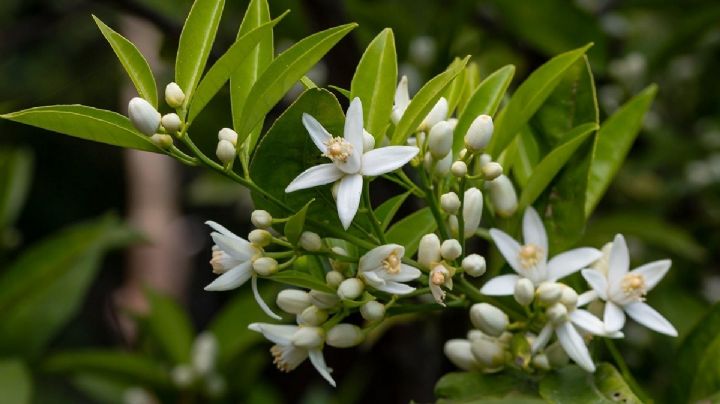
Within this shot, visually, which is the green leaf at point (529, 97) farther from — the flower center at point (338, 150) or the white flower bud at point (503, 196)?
the flower center at point (338, 150)

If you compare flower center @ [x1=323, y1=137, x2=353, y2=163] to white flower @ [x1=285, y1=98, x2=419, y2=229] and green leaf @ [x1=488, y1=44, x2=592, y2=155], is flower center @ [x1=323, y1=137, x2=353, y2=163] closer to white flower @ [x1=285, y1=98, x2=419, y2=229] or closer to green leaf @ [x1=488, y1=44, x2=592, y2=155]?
white flower @ [x1=285, y1=98, x2=419, y2=229]

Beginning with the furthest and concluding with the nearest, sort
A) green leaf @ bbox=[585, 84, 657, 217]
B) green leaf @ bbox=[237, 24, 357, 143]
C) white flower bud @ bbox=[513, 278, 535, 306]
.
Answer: green leaf @ bbox=[585, 84, 657, 217] < white flower bud @ bbox=[513, 278, 535, 306] < green leaf @ bbox=[237, 24, 357, 143]

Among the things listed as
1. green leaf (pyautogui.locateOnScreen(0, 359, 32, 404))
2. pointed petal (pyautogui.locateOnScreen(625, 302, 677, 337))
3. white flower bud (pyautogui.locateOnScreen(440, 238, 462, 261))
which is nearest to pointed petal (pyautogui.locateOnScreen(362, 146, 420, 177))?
white flower bud (pyautogui.locateOnScreen(440, 238, 462, 261))

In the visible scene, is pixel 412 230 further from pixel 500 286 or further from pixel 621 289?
pixel 621 289

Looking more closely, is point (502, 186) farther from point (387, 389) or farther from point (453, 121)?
point (387, 389)

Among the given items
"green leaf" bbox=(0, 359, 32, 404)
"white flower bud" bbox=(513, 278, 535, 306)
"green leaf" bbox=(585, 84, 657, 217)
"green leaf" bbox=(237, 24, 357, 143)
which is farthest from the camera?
"green leaf" bbox=(0, 359, 32, 404)

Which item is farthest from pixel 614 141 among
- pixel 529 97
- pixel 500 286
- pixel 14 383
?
pixel 14 383

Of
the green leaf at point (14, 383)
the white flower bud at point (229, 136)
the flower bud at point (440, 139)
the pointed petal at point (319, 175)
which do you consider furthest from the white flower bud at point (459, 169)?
the green leaf at point (14, 383)
